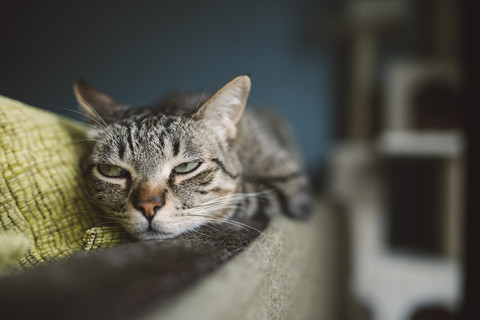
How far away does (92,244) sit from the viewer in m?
0.51

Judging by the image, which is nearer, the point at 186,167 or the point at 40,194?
the point at 40,194

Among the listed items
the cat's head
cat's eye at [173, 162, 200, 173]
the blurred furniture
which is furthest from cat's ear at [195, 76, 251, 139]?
the blurred furniture

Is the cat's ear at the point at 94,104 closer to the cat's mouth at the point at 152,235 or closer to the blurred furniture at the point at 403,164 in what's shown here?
the cat's mouth at the point at 152,235

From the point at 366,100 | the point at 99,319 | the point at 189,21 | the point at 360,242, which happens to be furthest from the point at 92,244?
the point at 189,21

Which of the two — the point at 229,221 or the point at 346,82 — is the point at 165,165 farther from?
the point at 346,82

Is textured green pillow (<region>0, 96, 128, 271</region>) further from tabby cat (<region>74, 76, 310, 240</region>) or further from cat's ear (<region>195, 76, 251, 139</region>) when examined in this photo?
cat's ear (<region>195, 76, 251, 139</region>)

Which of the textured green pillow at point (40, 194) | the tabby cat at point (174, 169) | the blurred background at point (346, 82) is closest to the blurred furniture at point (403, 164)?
the blurred background at point (346, 82)

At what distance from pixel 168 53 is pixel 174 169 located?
1.88m

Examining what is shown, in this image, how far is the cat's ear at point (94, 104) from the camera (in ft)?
2.54

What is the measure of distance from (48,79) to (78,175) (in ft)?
7.58

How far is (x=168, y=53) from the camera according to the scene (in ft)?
7.67

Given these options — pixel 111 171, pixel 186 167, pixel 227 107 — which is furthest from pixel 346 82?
pixel 111 171

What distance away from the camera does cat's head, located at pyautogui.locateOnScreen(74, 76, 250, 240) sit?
0.62 metres

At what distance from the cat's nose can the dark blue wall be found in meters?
1.61
